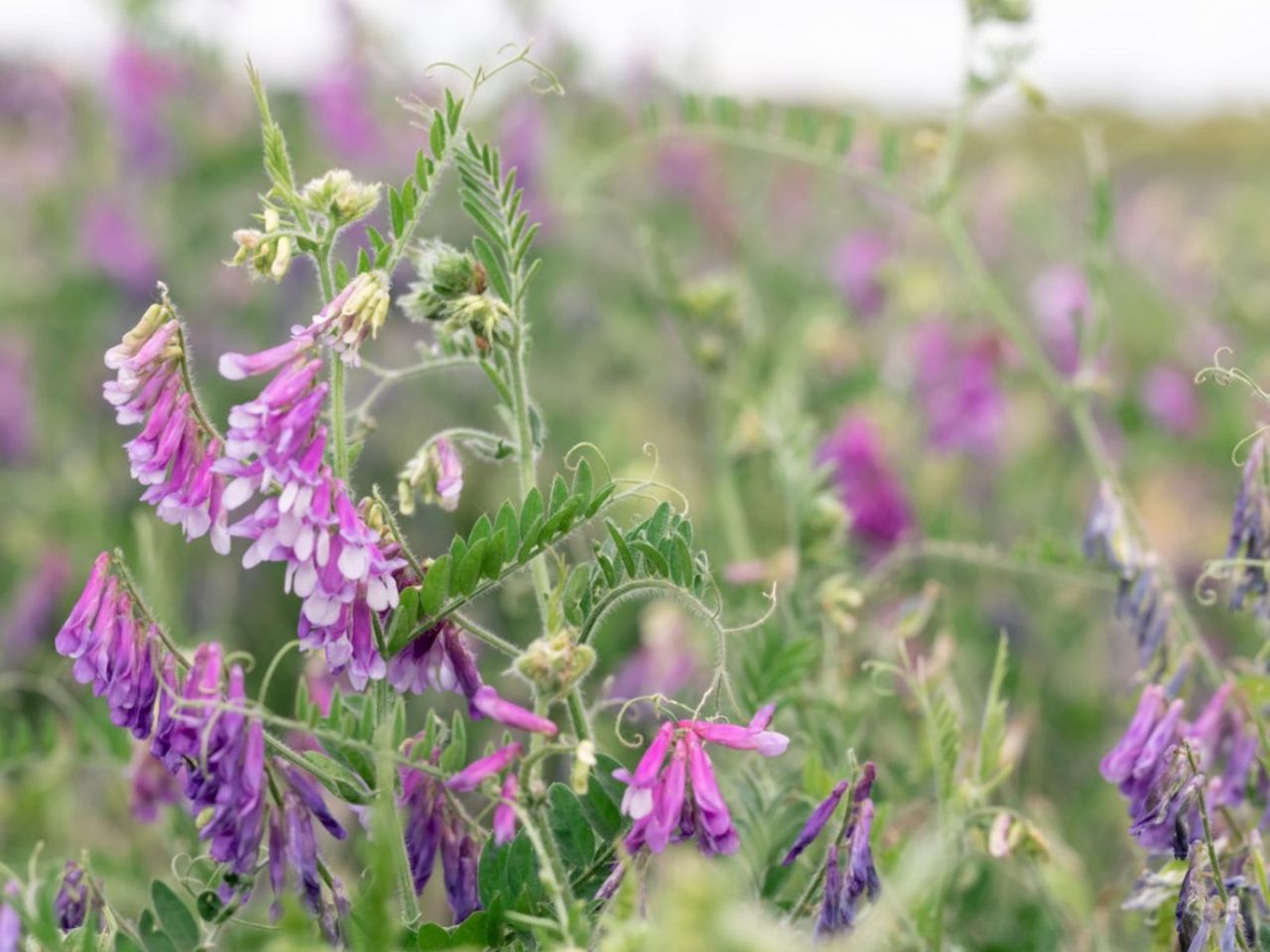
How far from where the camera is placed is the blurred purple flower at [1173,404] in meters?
3.34

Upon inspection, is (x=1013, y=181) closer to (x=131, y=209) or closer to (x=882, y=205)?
(x=882, y=205)

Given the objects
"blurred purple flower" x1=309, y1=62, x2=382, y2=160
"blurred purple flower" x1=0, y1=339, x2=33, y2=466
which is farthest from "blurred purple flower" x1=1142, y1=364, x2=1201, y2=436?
"blurred purple flower" x1=0, y1=339, x2=33, y2=466

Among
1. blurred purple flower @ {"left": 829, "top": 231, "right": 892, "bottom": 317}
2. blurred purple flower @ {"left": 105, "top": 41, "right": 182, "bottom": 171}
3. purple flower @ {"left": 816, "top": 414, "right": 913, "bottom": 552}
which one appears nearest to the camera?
purple flower @ {"left": 816, "top": 414, "right": 913, "bottom": 552}

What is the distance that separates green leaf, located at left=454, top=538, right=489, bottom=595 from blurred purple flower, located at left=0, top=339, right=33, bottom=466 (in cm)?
318

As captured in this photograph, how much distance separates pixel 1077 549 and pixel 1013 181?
3.07 meters

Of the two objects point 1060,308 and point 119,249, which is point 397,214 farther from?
point 119,249

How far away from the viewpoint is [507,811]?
1040mm

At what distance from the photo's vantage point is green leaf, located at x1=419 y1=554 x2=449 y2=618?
1.08m

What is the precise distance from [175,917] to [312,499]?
1.33 ft

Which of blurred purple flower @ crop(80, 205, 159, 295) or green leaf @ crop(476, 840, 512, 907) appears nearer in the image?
green leaf @ crop(476, 840, 512, 907)

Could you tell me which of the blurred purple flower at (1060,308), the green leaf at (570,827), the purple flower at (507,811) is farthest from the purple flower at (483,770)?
the blurred purple flower at (1060,308)

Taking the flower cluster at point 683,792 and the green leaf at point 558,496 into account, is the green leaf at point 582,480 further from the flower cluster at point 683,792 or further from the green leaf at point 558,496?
the flower cluster at point 683,792

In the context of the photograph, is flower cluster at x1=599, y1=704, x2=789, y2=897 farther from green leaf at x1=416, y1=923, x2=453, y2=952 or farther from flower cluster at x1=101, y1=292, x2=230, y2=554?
flower cluster at x1=101, y1=292, x2=230, y2=554

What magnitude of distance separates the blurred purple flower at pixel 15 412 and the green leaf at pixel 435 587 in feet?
10.4
